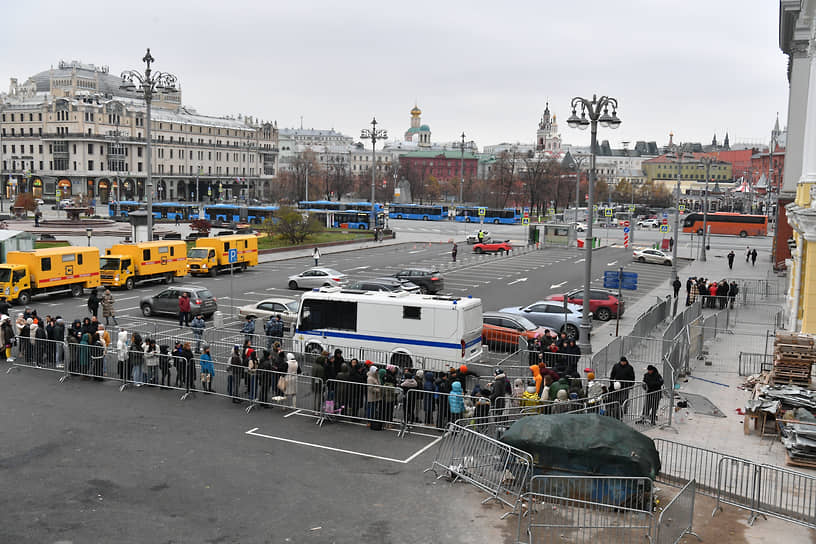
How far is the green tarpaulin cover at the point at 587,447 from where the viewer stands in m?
11.2

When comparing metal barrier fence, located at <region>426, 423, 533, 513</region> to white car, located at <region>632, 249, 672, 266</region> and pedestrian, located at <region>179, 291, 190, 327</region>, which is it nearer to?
pedestrian, located at <region>179, 291, 190, 327</region>

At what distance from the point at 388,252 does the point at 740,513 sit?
45.8m

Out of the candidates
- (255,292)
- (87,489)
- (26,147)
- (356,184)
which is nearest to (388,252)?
(255,292)

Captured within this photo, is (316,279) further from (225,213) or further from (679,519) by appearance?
(225,213)

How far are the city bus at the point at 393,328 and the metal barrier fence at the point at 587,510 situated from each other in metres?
7.32

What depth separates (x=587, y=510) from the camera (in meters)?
10.7

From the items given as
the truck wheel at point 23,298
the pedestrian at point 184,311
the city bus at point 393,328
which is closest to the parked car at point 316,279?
the pedestrian at point 184,311

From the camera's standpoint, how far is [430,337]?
62.7ft

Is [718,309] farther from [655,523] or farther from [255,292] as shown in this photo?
[655,523]

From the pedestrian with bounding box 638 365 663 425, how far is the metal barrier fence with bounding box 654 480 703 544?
4.91 metres

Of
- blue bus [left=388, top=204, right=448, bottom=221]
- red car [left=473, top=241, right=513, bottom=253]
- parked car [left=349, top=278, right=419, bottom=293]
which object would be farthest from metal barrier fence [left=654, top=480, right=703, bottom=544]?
blue bus [left=388, top=204, right=448, bottom=221]

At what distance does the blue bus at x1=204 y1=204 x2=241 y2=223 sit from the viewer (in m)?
78.7

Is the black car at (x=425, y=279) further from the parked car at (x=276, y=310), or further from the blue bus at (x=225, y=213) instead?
the blue bus at (x=225, y=213)

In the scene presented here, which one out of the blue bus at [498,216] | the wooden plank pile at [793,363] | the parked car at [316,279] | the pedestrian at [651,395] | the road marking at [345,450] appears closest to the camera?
the road marking at [345,450]
